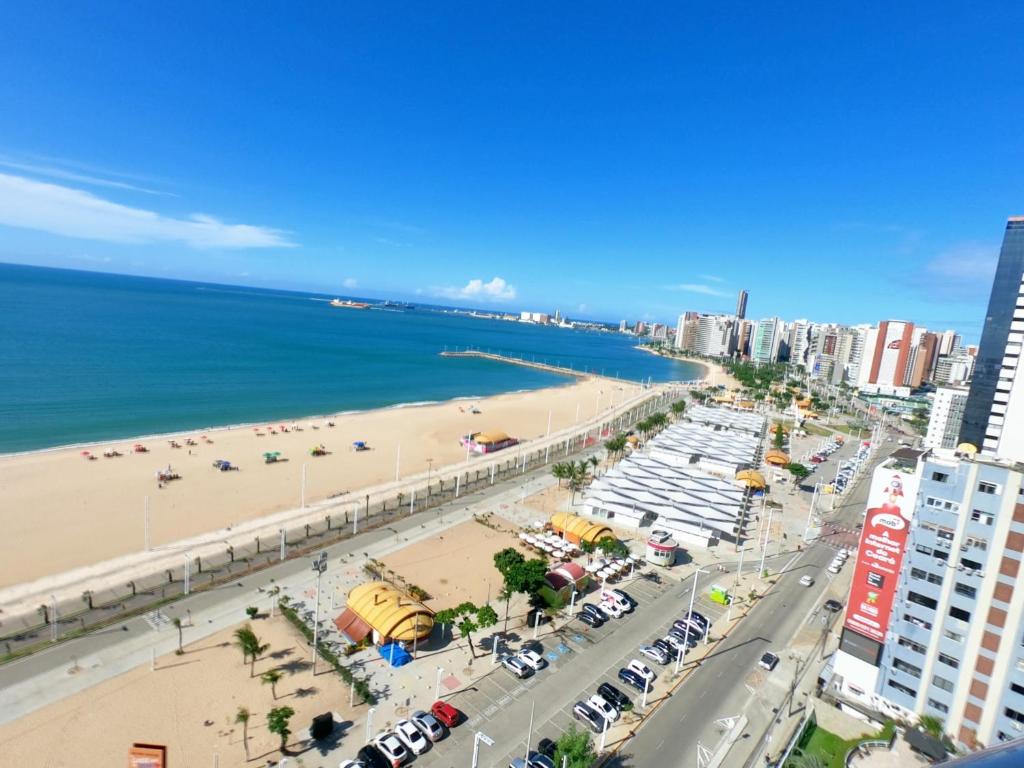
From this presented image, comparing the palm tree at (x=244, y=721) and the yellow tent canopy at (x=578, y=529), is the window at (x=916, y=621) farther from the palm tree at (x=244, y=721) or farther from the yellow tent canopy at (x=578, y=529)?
the palm tree at (x=244, y=721)

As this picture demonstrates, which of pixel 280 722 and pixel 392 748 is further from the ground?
pixel 280 722

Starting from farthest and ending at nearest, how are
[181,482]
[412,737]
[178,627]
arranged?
[181,482] → [178,627] → [412,737]

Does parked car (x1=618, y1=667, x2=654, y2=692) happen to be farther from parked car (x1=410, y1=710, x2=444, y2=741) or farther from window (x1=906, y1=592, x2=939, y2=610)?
window (x1=906, y1=592, x2=939, y2=610)

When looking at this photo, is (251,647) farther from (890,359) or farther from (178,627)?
(890,359)

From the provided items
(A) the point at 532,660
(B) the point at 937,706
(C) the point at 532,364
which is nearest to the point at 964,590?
(B) the point at 937,706

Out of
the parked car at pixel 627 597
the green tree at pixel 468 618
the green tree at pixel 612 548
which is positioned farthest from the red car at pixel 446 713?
the green tree at pixel 612 548

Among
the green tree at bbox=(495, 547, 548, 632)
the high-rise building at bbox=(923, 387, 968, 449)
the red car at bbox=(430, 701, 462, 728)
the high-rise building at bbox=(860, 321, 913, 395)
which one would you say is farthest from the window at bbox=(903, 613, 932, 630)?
the high-rise building at bbox=(860, 321, 913, 395)
